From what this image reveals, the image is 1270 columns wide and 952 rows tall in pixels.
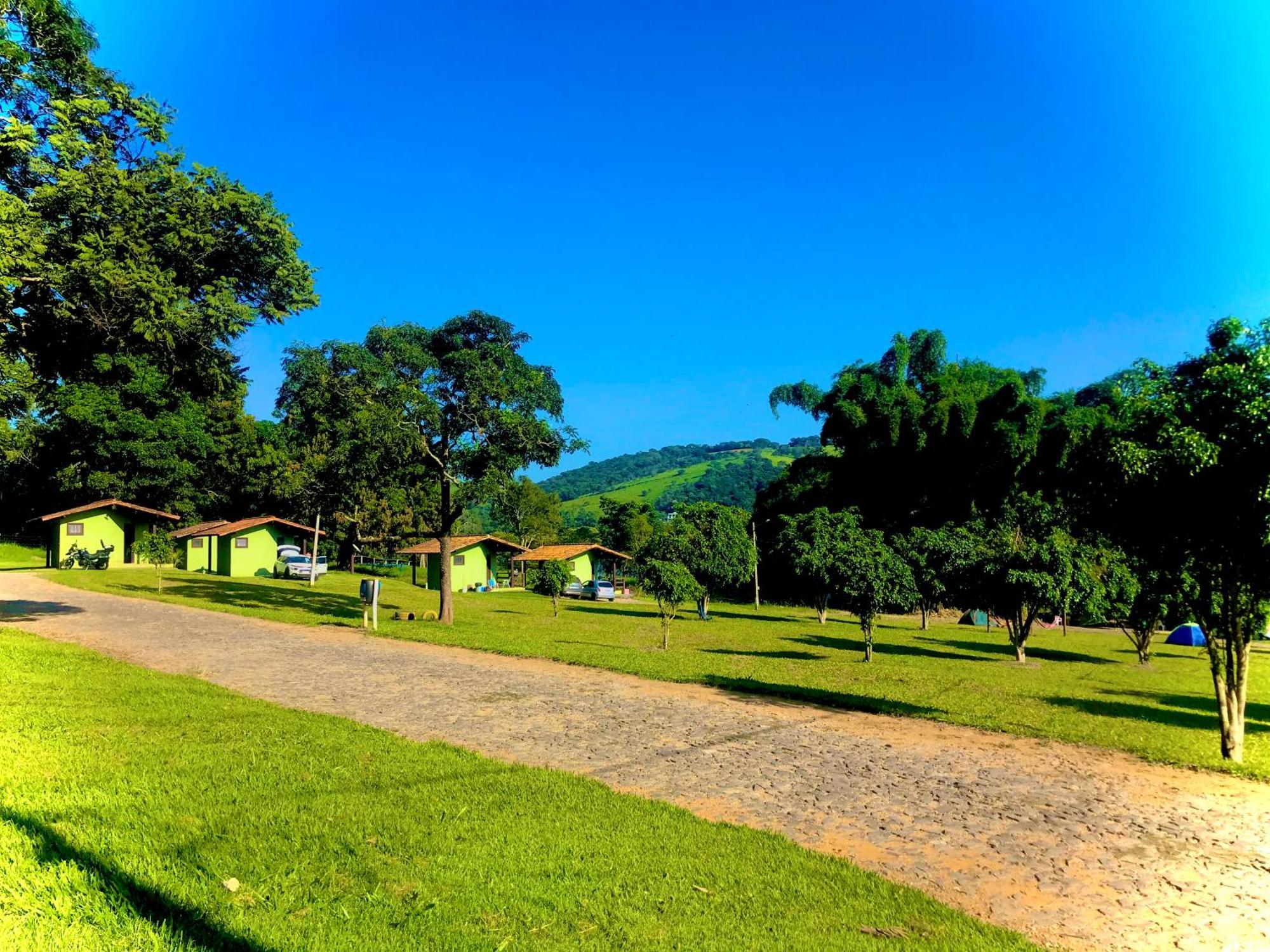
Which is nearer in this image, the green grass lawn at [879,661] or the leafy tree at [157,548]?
the green grass lawn at [879,661]

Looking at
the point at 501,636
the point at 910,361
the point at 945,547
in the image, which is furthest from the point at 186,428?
the point at 910,361

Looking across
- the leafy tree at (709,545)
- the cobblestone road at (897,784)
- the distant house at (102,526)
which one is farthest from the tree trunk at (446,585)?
the distant house at (102,526)

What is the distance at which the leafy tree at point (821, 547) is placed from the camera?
22.7 m

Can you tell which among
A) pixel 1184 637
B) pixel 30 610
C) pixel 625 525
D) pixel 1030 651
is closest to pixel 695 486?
pixel 625 525

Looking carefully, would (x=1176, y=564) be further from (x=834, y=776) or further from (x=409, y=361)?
(x=409, y=361)

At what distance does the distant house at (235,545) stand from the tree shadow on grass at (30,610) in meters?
21.6

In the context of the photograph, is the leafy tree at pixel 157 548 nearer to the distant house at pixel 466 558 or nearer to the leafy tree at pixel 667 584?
the distant house at pixel 466 558

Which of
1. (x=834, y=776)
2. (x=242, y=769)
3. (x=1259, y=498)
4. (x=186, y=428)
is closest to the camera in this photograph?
(x=242, y=769)

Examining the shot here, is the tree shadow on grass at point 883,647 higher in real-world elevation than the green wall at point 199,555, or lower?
lower

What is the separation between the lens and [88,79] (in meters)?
11.5

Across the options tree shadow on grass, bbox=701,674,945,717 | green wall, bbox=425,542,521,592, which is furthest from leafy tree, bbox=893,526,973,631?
green wall, bbox=425,542,521,592

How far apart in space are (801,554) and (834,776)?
24.0 metres

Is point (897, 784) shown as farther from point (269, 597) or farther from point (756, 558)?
point (756, 558)

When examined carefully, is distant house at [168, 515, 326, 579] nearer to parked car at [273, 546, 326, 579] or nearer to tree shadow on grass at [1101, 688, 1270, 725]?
parked car at [273, 546, 326, 579]
